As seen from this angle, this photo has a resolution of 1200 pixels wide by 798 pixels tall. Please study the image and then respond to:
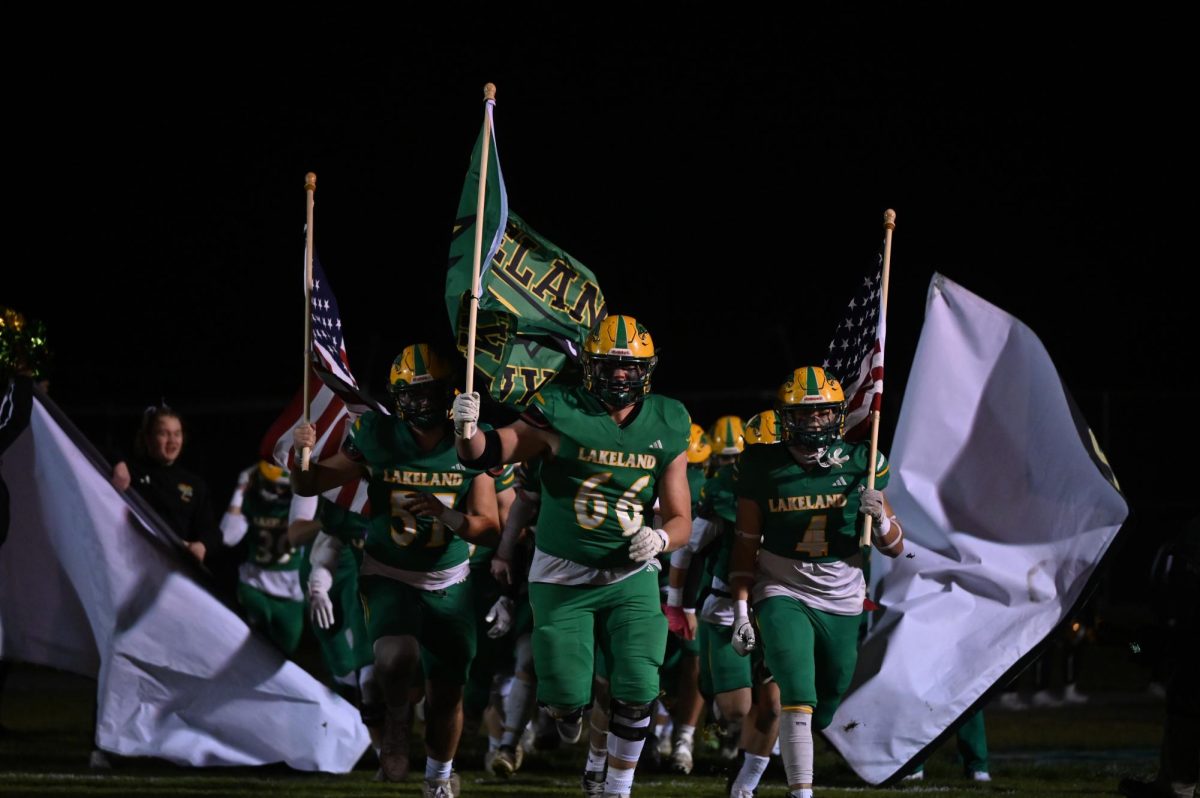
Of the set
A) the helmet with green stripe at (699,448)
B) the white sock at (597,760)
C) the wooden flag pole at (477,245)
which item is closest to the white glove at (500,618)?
the white sock at (597,760)

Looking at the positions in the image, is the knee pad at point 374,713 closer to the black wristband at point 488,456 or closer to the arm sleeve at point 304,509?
the arm sleeve at point 304,509

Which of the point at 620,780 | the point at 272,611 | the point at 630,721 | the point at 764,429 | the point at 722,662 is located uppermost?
the point at 764,429

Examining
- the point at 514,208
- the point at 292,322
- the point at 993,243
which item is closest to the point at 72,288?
the point at 292,322

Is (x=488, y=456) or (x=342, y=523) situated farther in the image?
(x=342, y=523)

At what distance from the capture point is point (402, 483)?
725 cm

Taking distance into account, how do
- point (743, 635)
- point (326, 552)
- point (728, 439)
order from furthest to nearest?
1. point (728, 439)
2. point (326, 552)
3. point (743, 635)

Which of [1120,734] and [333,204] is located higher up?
[333,204]

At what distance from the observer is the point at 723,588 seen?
8.65m

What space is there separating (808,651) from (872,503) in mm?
698

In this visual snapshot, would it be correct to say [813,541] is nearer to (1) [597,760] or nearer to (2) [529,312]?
(1) [597,760]

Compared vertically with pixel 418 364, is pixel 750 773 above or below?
below

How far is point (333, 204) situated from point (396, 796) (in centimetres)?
1481

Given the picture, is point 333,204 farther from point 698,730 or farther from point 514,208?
point 698,730

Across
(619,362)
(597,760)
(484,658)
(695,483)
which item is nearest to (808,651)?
(597,760)
